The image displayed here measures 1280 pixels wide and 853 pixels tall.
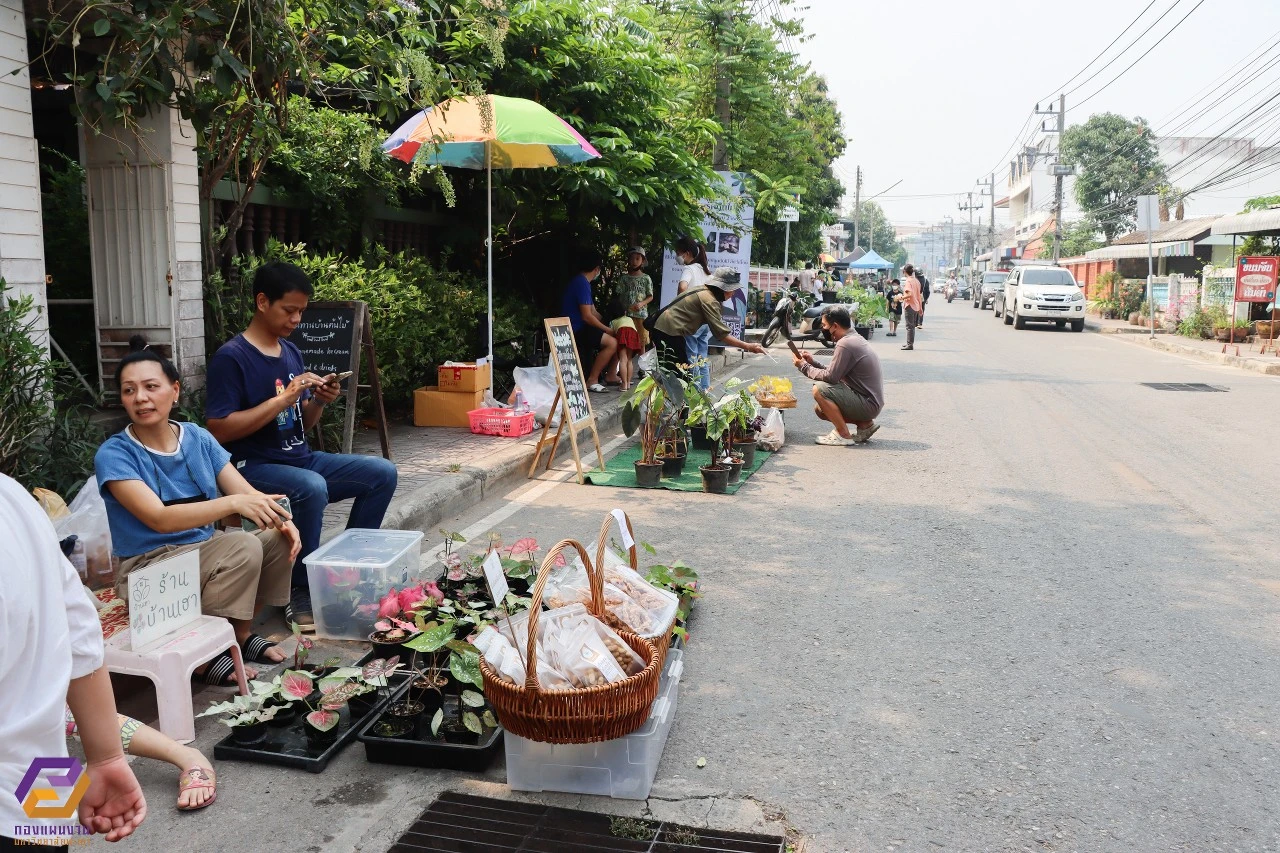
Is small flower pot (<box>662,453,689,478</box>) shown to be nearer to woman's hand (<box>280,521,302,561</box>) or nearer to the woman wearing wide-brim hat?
the woman wearing wide-brim hat

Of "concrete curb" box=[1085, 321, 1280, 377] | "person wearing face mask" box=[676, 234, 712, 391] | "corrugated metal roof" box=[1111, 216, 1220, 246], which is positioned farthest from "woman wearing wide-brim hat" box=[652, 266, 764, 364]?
"corrugated metal roof" box=[1111, 216, 1220, 246]

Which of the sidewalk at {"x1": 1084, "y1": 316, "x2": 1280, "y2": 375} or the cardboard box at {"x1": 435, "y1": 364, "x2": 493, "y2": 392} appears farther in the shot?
the sidewalk at {"x1": 1084, "y1": 316, "x2": 1280, "y2": 375}

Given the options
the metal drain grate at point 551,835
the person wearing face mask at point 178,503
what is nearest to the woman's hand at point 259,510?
the person wearing face mask at point 178,503

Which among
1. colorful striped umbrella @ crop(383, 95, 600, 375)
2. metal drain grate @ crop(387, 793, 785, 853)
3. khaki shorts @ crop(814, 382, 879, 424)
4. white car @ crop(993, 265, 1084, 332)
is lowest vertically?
metal drain grate @ crop(387, 793, 785, 853)

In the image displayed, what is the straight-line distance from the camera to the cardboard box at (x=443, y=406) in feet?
31.0

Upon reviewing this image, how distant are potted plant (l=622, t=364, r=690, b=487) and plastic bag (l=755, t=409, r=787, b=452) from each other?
1.58 metres

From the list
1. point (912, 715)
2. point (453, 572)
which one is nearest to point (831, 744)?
point (912, 715)

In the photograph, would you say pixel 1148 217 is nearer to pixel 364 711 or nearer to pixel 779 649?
pixel 779 649

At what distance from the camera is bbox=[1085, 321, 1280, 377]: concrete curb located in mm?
17139

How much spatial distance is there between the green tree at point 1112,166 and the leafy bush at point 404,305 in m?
49.9

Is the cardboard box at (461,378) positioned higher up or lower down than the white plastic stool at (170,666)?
higher up

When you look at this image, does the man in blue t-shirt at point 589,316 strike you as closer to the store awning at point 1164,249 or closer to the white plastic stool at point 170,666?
the white plastic stool at point 170,666

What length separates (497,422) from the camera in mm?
9078

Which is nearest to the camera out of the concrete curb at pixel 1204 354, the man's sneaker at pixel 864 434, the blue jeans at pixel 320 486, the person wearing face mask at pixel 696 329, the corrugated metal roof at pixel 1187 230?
the blue jeans at pixel 320 486
